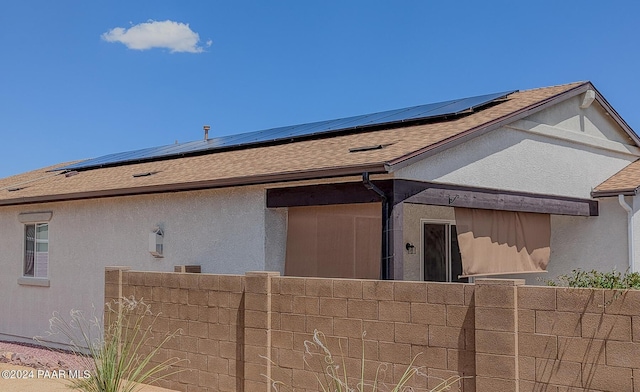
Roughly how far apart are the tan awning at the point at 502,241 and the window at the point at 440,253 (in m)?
1.28

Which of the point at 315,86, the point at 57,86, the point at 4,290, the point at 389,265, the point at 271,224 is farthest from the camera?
the point at 315,86

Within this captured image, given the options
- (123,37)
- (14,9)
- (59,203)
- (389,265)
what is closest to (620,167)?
A: (389,265)

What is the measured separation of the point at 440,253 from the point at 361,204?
3.23 metres

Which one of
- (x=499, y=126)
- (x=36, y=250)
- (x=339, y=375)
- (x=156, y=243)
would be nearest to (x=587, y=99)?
(x=499, y=126)

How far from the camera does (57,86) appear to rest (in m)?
23.3

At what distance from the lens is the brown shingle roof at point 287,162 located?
392 inches

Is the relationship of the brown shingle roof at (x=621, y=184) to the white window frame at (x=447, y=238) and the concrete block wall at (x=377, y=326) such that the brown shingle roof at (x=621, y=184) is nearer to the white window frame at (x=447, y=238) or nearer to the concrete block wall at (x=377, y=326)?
the white window frame at (x=447, y=238)

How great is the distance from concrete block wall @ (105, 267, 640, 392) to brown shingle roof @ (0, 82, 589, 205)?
6.24 feet

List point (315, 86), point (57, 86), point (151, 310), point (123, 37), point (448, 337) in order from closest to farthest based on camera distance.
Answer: point (448, 337) < point (151, 310) < point (57, 86) < point (315, 86) < point (123, 37)

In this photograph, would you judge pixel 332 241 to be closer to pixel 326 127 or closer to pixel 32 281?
pixel 326 127

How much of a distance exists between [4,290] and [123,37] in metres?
76.4

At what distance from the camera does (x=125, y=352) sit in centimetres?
840

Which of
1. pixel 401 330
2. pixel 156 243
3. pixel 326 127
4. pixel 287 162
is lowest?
pixel 401 330

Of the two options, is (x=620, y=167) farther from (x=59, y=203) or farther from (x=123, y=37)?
(x=123, y=37)
